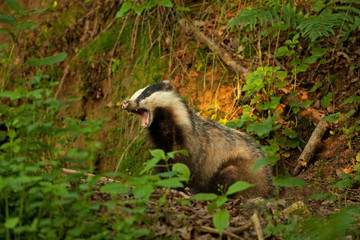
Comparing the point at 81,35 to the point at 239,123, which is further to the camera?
the point at 81,35

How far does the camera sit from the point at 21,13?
3.50m

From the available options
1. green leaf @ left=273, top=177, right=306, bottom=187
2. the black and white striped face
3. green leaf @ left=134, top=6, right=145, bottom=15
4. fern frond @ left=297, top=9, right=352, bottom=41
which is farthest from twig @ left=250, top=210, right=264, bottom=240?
green leaf @ left=134, top=6, right=145, bottom=15

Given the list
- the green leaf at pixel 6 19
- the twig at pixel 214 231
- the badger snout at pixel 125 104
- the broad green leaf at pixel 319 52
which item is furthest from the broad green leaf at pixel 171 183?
the broad green leaf at pixel 319 52

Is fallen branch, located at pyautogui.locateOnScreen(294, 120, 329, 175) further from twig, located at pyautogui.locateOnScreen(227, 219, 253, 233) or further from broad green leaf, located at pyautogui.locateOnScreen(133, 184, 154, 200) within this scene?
broad green leaf, located at pyautogui.locateOnScreen(133, 184, 154, 200)

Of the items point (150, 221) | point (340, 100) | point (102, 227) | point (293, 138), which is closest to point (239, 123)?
point (293, 138)

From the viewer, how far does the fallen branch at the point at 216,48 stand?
6.62 m

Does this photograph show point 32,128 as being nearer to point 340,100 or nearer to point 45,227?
point 45,227

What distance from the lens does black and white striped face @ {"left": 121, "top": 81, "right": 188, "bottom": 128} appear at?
5.34 m

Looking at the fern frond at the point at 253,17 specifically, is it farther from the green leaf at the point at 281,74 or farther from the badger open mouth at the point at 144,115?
the badger open mouth at the point at 144,115

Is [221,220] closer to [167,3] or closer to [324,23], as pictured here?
[324,23]

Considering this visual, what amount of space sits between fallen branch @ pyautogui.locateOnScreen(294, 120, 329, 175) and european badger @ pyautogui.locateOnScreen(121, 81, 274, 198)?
0.71 metres

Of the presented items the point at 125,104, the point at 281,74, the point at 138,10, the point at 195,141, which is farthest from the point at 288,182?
the point at 138,10

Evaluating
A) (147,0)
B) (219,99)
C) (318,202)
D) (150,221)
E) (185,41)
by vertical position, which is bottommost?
(318,202)

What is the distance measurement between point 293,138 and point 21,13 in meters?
3.77
